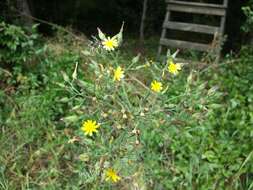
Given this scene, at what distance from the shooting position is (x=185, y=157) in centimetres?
381

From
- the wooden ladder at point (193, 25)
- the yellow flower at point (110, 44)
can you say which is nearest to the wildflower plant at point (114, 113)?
the yellow flower at point (110, 44)

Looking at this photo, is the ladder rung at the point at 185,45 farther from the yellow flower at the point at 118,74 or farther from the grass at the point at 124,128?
the yellow flower at the point at 118,74

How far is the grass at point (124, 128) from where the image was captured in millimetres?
2678

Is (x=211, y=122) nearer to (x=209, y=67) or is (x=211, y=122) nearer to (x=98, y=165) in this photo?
(x=209, y=67)

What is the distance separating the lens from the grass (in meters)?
2.68

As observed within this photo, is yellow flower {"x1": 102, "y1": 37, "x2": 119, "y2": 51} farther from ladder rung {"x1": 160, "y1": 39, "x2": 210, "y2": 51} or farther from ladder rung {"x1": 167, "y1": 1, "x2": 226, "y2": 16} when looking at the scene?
ladder rung {"x1": 167, "y1": 1, "x2": 226, "y2": 16}

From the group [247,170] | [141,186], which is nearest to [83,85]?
[141,186]

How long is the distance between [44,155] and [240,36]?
350 cm

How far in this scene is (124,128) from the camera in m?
2.62

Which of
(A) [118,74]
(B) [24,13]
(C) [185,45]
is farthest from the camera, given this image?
(C) [185,45]

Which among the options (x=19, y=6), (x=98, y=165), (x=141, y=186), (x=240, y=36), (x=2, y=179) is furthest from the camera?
(x=240, y=36)

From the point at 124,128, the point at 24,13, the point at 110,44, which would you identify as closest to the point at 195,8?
the point at 24,13

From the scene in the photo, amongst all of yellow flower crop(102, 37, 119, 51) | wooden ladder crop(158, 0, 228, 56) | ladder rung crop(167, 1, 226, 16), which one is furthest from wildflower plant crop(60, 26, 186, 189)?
ladder rung crop(167, 1, 226, 16)

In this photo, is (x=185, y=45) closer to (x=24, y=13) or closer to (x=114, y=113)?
(x=24, y=13)
